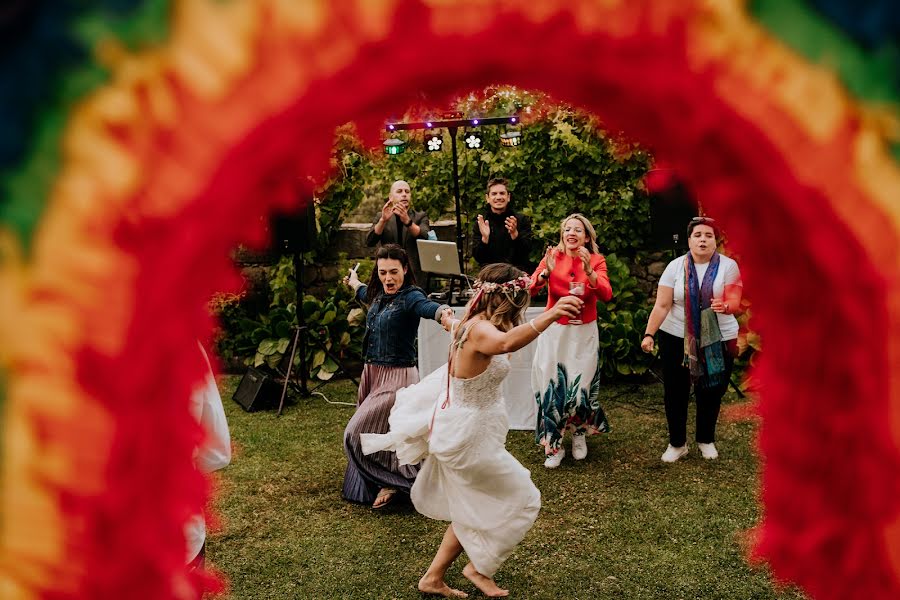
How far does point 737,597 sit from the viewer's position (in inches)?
154

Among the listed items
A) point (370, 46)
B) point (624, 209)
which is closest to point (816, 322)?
point (370, 46)

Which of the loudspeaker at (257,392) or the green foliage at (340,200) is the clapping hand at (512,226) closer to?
the green foliage at (340,200)

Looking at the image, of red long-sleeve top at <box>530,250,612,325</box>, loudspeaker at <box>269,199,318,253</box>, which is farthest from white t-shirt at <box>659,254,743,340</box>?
loudspeaker at <box>269,199,318,253</box>

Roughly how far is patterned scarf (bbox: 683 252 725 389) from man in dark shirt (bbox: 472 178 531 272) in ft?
6.98

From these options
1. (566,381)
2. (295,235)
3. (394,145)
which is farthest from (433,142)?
(566,381)

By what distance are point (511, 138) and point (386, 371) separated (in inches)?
168

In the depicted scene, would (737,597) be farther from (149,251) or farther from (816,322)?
(149,251)

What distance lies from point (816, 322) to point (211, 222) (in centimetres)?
76

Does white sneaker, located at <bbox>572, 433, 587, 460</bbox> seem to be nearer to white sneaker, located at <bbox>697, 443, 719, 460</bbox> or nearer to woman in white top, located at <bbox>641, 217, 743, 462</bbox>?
woman in white top, located at <bbox>641, 217, 743, 462</bbox>

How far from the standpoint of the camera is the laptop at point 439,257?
279 inches

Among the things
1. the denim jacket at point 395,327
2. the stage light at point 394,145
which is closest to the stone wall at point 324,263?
the stage light at point 394,145

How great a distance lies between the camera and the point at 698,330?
5.49 m

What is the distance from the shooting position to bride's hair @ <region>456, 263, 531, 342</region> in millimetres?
4039

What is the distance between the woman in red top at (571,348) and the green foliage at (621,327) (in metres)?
1.69
